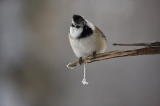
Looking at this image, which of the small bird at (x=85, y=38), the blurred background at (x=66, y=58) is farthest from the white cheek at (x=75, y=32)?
the blurred background at (x=66, y=58)

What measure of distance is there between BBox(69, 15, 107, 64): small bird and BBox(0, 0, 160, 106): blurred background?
325 mm

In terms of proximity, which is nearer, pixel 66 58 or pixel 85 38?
pixel 85 38

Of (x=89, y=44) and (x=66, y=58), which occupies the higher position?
(x=89, y=44)

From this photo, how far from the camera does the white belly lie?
932 mm

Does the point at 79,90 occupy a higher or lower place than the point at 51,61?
lower

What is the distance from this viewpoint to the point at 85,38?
93 centimetres

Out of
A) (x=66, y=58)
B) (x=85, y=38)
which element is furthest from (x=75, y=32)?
(x=66, y=58)

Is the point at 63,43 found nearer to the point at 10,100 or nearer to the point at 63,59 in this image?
the point at 63,59

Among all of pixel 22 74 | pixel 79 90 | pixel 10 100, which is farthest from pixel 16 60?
pixel 79 90

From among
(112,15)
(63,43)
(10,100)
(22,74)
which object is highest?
(112,15)

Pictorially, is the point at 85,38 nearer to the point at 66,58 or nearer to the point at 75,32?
the point at 75,32

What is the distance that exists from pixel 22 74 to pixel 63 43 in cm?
23

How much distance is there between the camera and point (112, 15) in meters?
1.27

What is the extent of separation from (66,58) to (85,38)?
42 cm
